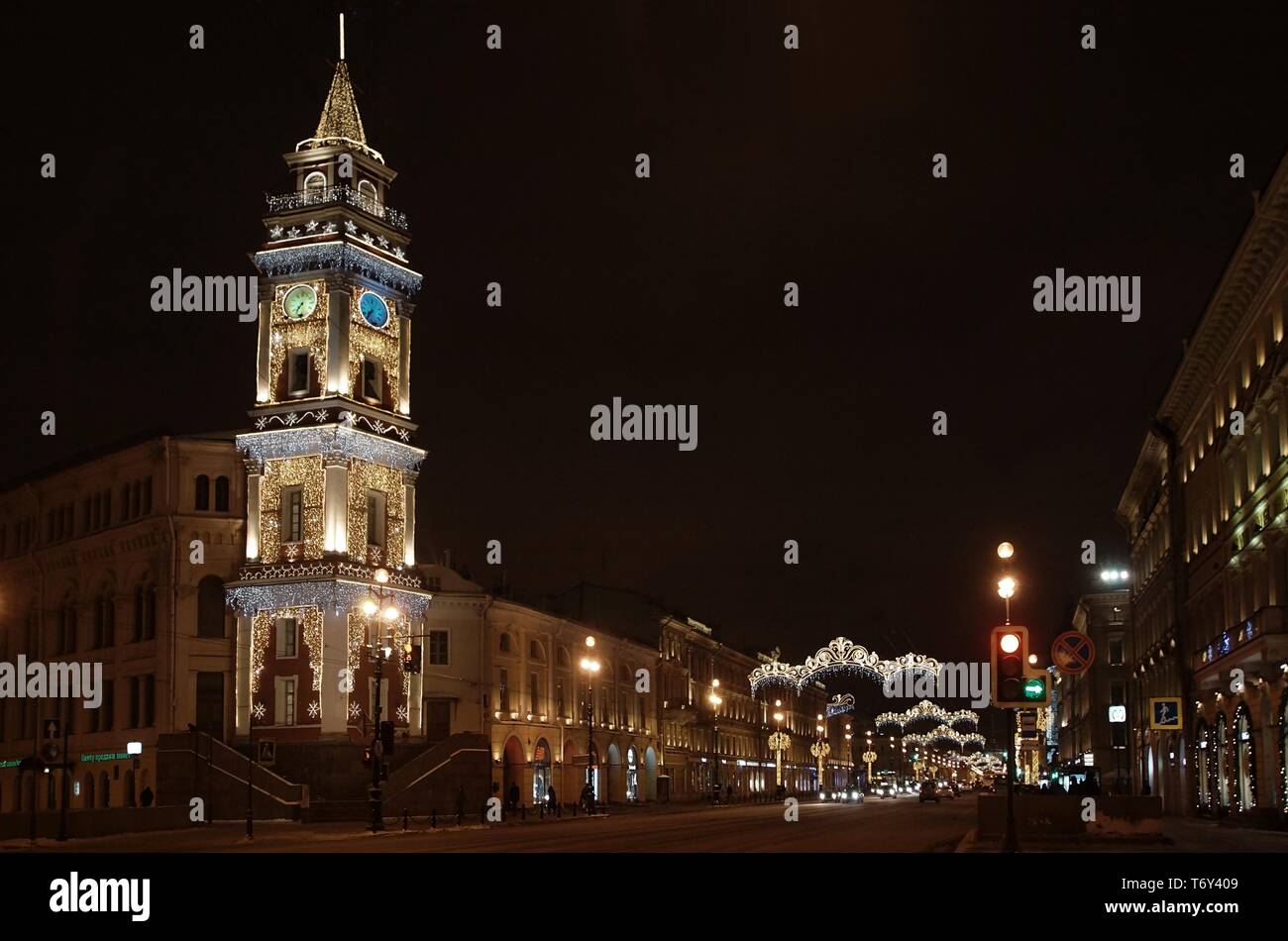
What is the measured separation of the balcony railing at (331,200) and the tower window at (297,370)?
6480mm

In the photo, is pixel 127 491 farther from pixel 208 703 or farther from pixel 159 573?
pixel 208 703

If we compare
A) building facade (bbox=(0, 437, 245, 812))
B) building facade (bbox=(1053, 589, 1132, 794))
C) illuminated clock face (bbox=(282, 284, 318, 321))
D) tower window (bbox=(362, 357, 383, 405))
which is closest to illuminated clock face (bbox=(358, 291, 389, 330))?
tower window (bbox=(362, 357, 383, 405))

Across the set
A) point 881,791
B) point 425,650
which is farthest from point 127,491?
point 881,791

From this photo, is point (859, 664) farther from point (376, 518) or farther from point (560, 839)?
point (560, 839)

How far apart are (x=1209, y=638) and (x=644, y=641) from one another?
52112mm

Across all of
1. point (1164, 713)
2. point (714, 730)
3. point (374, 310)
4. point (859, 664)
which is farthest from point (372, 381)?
point (714, 730)

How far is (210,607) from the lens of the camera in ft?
222

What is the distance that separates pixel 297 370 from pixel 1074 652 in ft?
151

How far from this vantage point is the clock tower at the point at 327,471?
6500cm

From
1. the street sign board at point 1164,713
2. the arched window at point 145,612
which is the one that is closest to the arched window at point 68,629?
the arched window at point 145,612

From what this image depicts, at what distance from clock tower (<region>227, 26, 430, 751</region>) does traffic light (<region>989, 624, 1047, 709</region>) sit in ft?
127

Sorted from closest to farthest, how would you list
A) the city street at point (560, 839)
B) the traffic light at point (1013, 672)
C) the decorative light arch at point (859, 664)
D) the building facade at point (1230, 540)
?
the traffic light at point (1013, 672), the city street at point (560, 839), the building facade at point (1230, 540), the decorative light arch at point (859, 664)

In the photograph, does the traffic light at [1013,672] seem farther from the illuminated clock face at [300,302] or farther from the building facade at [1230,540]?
the illuminated clock face at [300,302]

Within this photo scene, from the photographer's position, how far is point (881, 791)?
143 m
